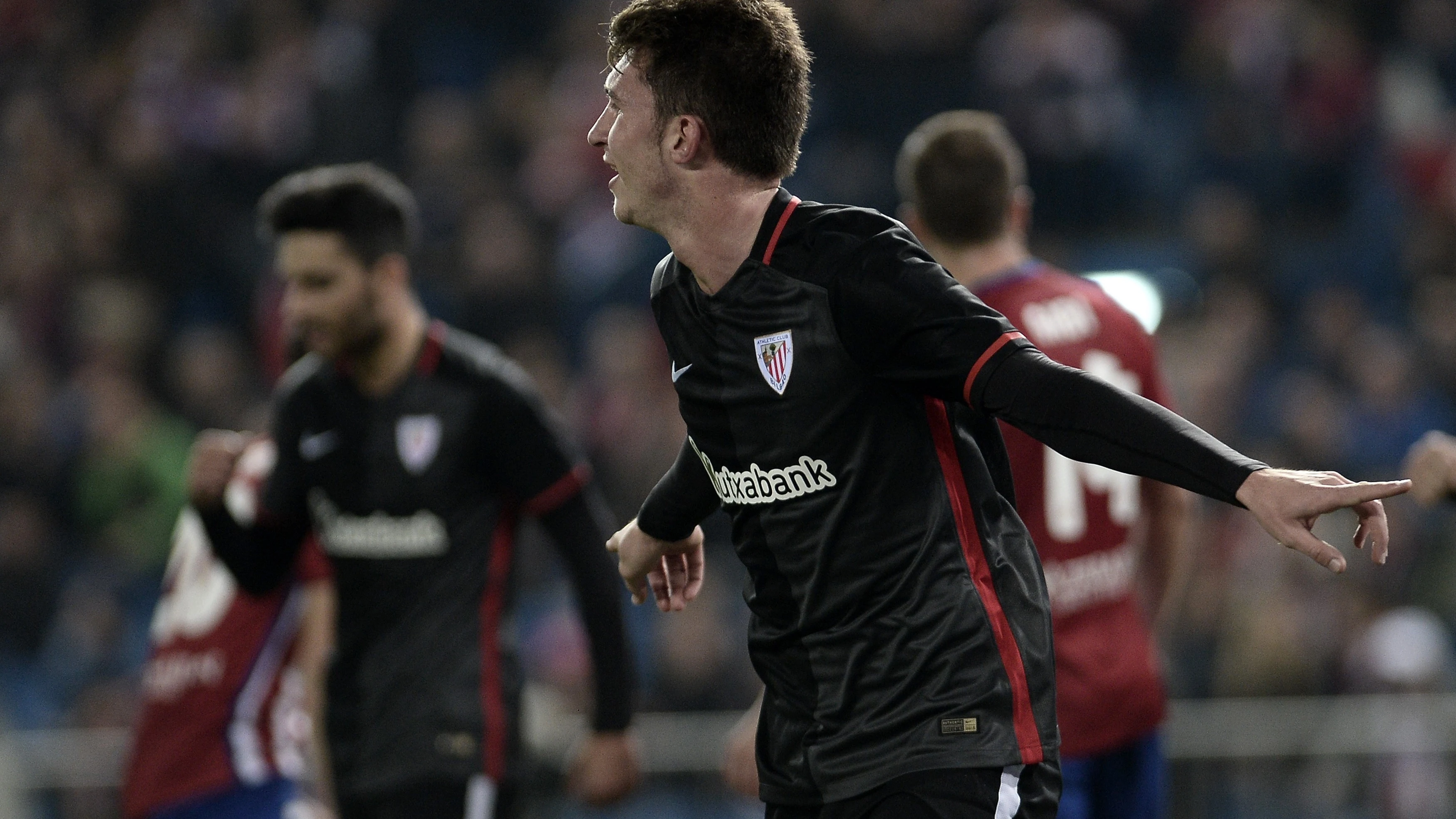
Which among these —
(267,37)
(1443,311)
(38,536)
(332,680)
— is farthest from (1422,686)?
(267,37)

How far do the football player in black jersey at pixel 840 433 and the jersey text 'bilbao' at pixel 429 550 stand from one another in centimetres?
159

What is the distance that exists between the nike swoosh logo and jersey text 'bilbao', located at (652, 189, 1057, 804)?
1.99 metres

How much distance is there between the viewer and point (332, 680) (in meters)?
4.67

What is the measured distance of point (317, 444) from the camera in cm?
480

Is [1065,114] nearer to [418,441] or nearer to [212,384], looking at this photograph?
[212,384]

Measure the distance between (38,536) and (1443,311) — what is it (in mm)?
8240

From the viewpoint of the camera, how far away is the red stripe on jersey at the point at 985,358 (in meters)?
2.72

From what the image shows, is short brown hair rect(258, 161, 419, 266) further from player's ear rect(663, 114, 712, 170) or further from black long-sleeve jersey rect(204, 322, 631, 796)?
player's ear rect(663, 114, 712, 170)

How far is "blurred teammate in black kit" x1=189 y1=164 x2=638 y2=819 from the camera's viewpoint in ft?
14.9

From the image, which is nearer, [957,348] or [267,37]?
[957,348]

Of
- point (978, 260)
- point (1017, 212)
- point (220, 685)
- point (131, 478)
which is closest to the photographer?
point (978, 260)

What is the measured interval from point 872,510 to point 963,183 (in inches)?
71.7

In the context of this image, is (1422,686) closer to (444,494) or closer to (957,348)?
(444,494)

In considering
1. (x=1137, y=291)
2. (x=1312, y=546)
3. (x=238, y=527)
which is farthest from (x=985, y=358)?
(x=1137, y=291)
